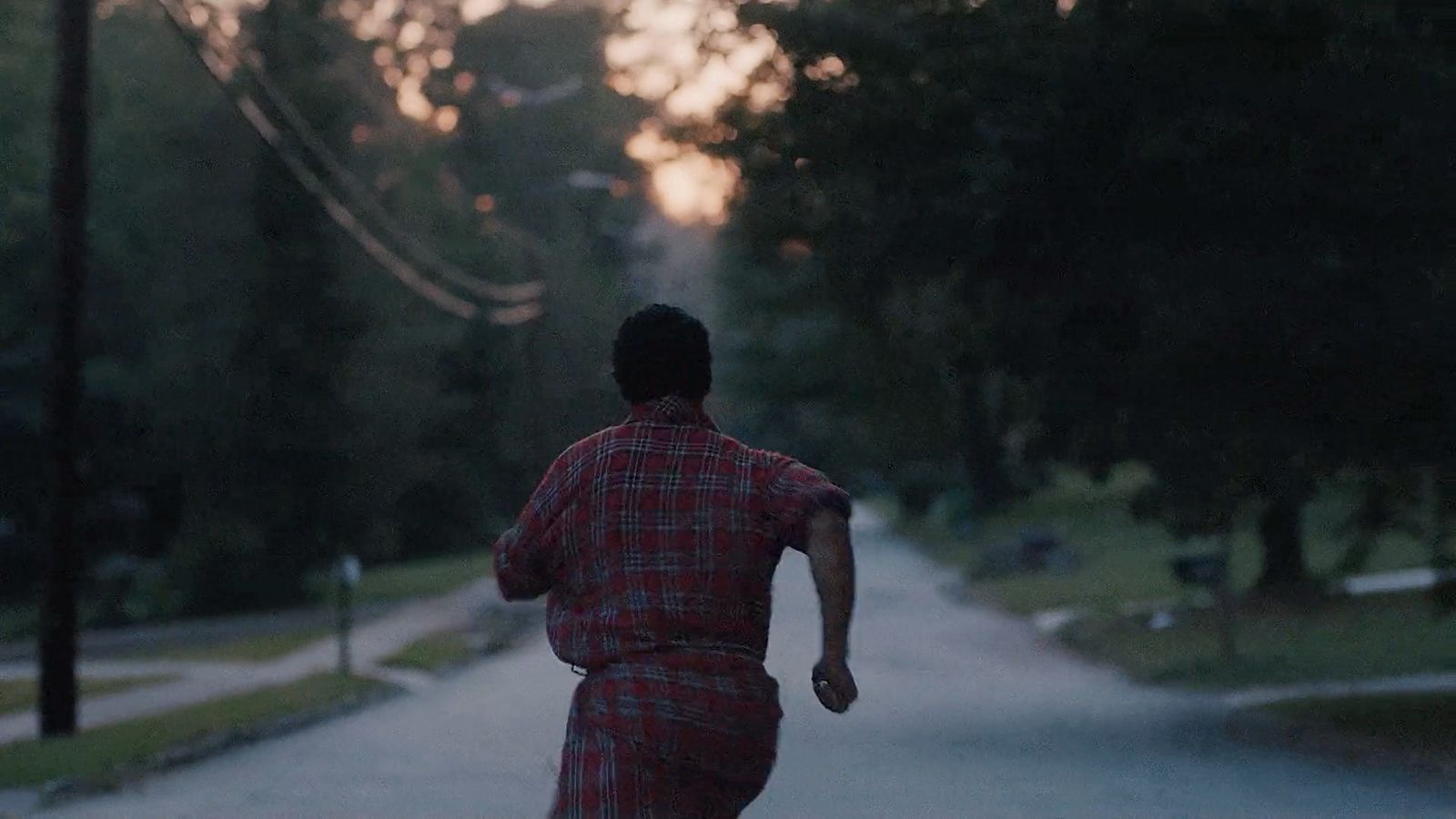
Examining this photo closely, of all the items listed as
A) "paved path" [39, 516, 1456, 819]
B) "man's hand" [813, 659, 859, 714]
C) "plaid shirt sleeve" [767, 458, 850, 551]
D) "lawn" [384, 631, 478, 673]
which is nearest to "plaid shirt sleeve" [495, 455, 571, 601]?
"plaid shirt sleeve" [767, 458, 850, 551]

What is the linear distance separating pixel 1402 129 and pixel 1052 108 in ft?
7.14

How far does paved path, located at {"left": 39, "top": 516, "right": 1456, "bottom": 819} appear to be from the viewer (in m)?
12.7

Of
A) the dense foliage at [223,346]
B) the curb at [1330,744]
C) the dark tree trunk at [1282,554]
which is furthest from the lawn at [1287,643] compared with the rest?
the dense foliage at [223,346]

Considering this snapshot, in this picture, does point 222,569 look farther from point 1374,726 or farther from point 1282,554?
point 1374,726

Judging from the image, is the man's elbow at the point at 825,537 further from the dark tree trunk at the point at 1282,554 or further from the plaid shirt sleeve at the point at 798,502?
the dark tree trunk at the point at 1282,554

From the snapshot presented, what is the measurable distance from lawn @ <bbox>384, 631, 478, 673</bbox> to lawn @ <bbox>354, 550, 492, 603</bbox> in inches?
415

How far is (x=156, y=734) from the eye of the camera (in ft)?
57.0

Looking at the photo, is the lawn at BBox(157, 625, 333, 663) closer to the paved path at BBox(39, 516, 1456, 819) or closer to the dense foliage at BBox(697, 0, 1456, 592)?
the paved path at BBox(39, 516, 1456, 819)

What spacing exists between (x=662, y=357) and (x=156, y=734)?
1322 centimetres

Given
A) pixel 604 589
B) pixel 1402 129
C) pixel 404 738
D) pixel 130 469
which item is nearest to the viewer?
pixel 604 589

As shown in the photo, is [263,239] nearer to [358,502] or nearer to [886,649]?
[358,502]

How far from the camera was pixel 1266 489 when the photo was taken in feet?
52.4

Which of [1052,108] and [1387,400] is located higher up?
[1052,108]

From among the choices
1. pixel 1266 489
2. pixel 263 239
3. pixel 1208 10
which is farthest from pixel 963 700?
pixel 263 239
